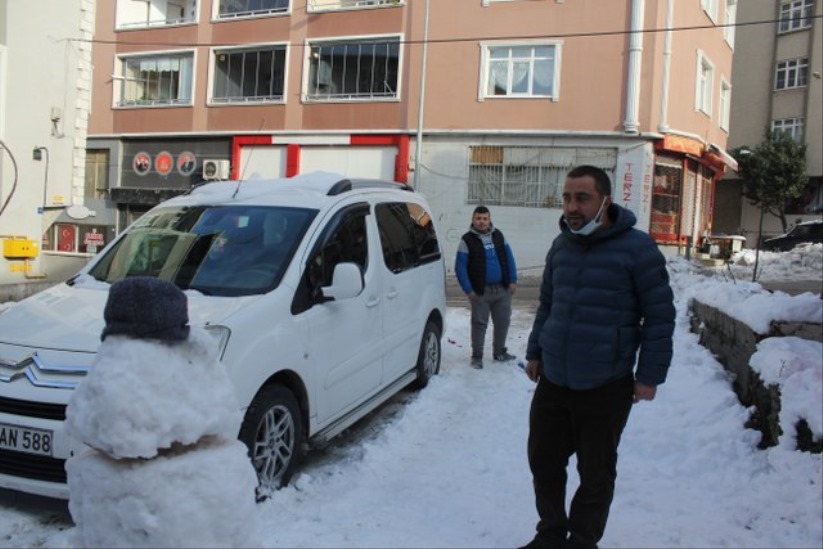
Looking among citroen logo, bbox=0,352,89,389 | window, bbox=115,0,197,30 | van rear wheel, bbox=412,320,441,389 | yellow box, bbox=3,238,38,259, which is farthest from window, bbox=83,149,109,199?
citroen logo, bbox=0,352,89,389

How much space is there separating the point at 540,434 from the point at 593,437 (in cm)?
29

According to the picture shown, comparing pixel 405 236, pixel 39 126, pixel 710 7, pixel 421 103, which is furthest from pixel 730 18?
pixel 405 236

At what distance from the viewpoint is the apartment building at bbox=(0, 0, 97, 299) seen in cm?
1126

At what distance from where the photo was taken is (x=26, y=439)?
11.1ft

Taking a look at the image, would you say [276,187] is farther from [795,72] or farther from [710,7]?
[710,7]

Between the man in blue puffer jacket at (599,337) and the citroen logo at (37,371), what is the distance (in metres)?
2.40

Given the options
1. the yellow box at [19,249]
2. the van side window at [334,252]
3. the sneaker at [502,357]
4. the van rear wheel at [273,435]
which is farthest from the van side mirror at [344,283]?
the yellow box at [19,249]

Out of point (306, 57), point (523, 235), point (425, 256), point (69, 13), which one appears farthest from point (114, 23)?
point (425, 256)

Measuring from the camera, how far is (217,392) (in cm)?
225

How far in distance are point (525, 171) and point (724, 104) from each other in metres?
11.1

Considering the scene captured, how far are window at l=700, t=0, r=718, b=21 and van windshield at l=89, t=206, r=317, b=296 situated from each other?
22108 mm

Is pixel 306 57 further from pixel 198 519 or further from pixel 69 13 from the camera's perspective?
pixel 198 519

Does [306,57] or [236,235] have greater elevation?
[306,57]

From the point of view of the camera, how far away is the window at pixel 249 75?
24.4 m
